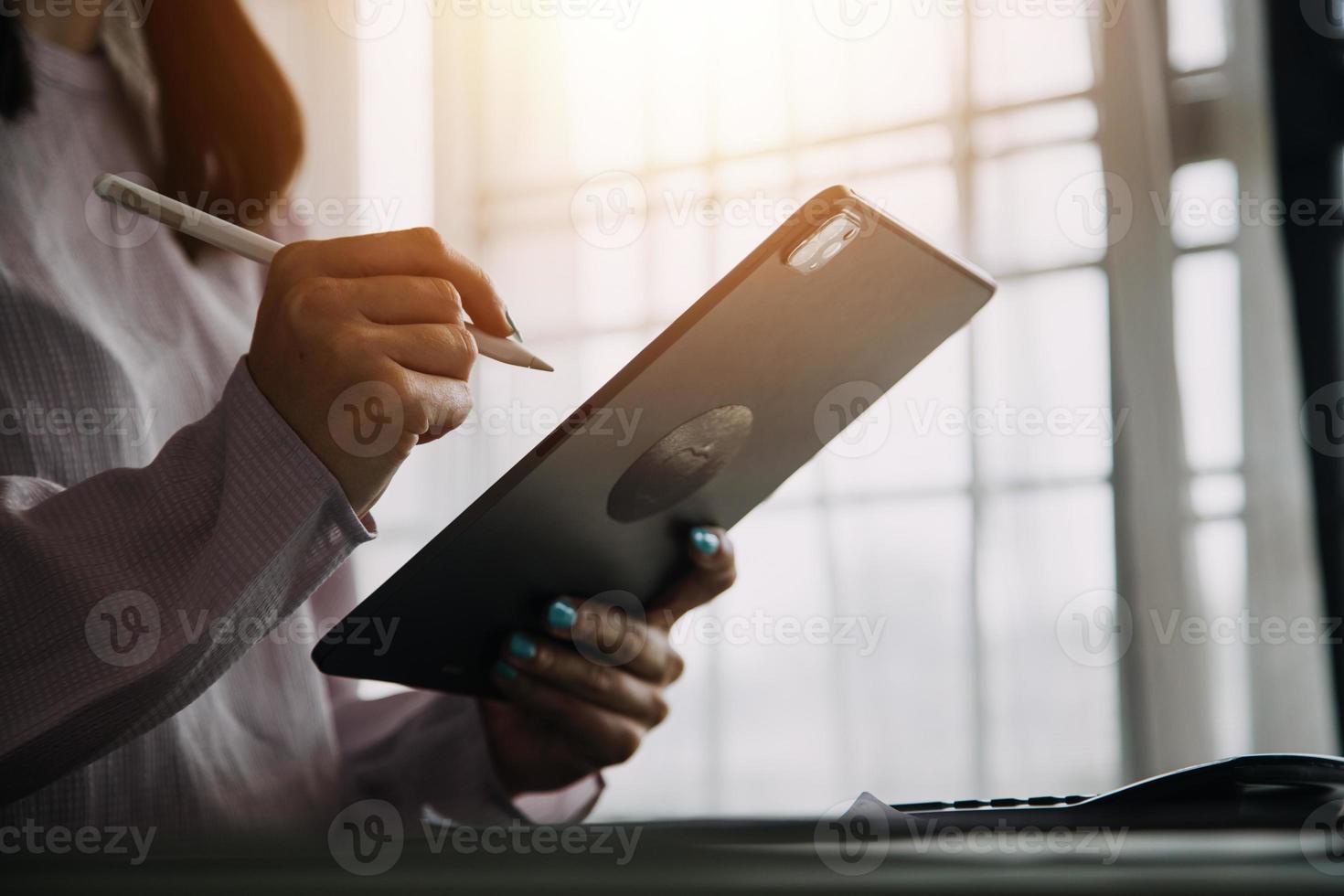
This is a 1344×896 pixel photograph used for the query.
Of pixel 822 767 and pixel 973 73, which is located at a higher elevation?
pixel 973 73

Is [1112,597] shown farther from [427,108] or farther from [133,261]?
[427,108]

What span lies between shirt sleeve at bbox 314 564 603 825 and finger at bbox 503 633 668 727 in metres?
0.09

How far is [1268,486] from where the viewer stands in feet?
4.47

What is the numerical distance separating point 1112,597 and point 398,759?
110cm

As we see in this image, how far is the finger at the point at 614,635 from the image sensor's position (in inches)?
20.9

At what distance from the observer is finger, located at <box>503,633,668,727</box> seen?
1.78 ft

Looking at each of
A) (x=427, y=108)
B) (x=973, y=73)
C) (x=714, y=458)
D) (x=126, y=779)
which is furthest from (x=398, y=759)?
(x=427, y=108)
